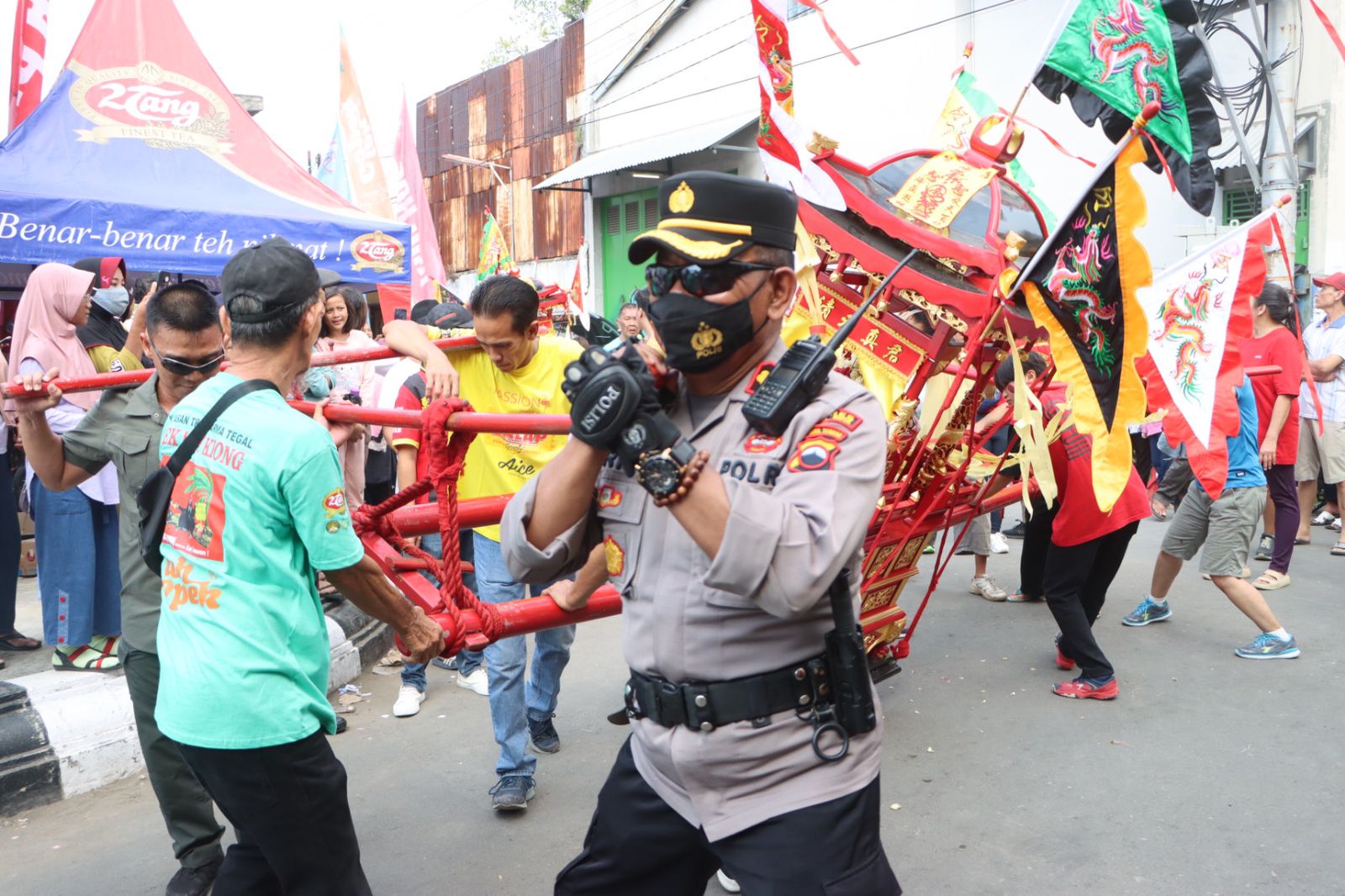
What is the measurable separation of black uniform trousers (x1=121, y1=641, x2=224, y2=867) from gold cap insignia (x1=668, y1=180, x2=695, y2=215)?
2.14 metres

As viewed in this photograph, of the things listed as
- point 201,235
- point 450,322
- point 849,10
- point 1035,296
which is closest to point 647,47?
point 849,10

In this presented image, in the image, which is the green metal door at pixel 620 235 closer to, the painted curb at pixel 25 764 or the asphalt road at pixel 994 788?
the asphalt road at pixel 994 788

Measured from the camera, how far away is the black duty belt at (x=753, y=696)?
183 centimetres

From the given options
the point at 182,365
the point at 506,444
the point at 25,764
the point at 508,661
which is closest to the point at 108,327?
the point at 25,764

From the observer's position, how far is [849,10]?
13.2 m

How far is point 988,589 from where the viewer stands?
7.07 meters

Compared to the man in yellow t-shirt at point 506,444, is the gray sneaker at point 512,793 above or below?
below

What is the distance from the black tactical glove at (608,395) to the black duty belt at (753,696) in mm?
482

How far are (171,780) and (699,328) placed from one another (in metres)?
2.39

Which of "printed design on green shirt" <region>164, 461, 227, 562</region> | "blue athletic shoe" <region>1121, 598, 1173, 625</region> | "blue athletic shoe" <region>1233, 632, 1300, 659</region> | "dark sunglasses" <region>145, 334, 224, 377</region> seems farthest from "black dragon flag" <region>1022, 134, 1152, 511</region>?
"blue athletic shoe" <region>1121, 598, 1173, 625</region>

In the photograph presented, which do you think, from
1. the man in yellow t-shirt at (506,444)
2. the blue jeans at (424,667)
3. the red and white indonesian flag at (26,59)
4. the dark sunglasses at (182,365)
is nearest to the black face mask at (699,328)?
the dark sunglasses at (182,365)

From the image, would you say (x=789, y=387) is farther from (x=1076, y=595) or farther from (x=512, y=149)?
(x=512, y=149)

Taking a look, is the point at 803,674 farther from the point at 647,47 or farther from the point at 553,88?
the point at 553,88

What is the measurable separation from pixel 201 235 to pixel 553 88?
45.2ft
